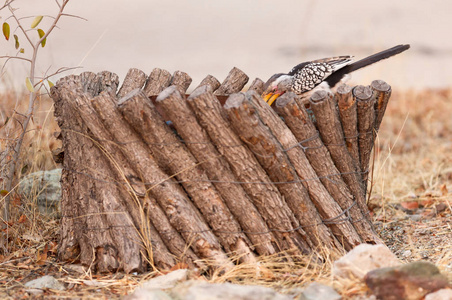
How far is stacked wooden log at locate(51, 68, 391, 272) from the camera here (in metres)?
2.93

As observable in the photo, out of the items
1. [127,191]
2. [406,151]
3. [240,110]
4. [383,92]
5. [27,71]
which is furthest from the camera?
[406,151]

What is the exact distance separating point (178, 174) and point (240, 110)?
21.5 inches

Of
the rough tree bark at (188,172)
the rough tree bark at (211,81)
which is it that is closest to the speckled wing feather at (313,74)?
the rough tree bark at (211,81)

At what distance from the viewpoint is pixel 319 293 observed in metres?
2.42

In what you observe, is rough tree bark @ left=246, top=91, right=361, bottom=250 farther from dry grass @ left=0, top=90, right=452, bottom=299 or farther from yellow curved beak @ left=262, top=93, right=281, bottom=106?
yellow curved beak @ left=262, top=93, right=281, bottom=106

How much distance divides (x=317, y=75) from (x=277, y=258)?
162 centimetres

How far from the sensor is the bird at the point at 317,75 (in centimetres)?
394

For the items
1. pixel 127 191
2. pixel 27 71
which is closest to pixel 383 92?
pixel 127 191

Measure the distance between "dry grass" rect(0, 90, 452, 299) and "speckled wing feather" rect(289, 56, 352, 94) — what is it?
0.74m

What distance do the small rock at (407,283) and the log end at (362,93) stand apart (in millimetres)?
1177

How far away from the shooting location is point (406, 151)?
716 cm

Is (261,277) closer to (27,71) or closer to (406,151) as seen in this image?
(27,71)

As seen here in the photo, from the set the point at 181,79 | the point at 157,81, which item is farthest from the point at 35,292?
the point at 181,79

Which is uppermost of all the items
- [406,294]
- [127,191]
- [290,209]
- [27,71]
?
[27,71]
